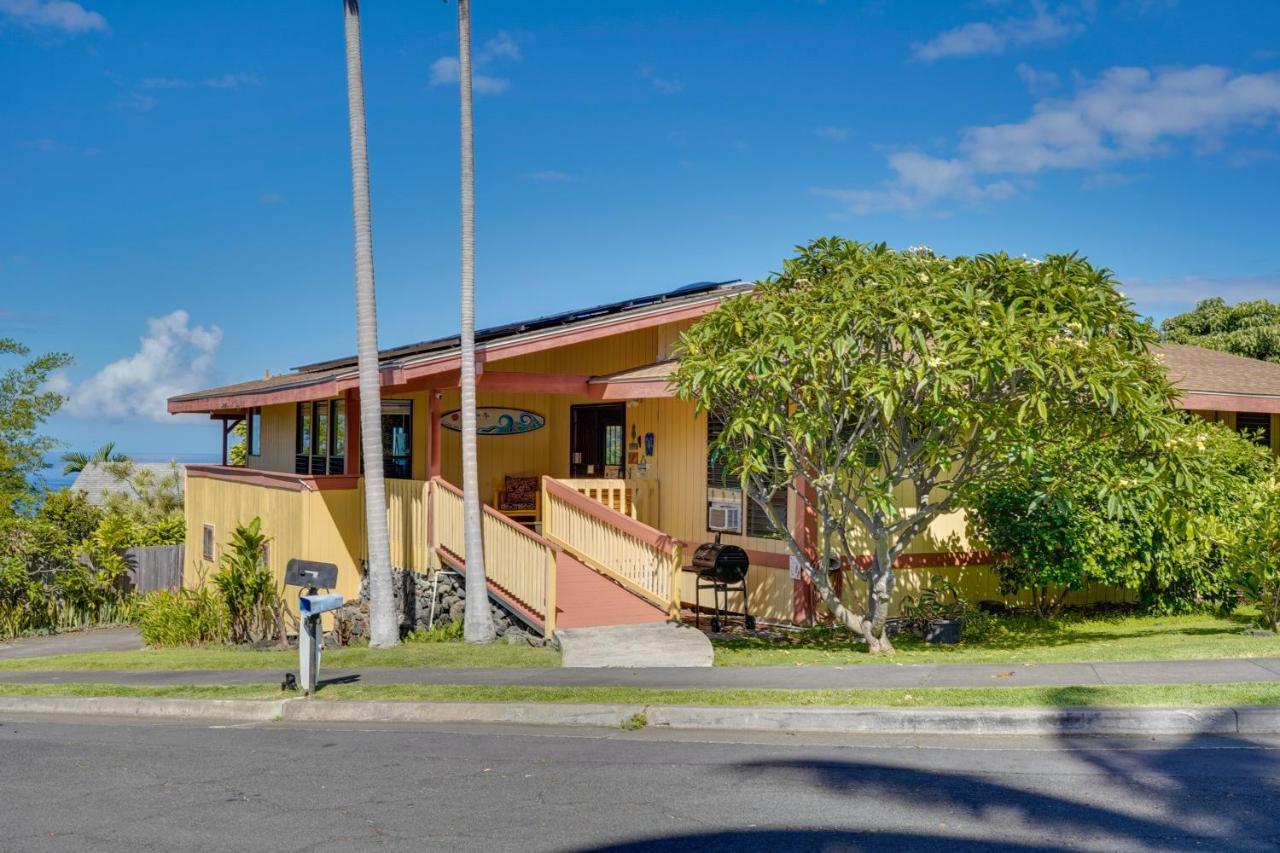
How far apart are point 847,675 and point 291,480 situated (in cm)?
1036

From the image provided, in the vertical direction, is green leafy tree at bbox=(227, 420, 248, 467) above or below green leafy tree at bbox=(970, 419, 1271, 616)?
above

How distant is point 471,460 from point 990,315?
6.87 m

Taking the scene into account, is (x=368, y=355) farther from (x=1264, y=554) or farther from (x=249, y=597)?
(x=1264, y=554)

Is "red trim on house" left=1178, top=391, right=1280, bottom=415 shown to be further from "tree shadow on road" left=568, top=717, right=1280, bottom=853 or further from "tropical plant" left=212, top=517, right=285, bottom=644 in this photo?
"tropical plant" left=212, top=517, right=285, bottom=644

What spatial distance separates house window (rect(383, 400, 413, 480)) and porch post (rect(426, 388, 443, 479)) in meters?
2.67

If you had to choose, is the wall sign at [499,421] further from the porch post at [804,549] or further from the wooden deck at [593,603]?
the porch post at [804,549]

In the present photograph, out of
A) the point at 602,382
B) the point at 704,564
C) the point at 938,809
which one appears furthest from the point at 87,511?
the point at 938,809

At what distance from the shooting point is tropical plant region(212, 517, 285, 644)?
55.9ft

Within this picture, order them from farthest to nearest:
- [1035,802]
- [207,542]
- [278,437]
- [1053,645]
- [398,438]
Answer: [278,437] < [207,542] < [398,438] < [1053,645] < [1035,802]

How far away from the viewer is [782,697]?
8.93m

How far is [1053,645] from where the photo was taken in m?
12.4

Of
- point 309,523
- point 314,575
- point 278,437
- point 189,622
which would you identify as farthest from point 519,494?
point 314,575

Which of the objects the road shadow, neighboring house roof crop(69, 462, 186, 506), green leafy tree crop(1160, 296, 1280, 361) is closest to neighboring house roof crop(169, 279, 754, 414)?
the road shadow

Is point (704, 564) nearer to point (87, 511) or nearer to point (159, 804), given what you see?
point (159, 804)
